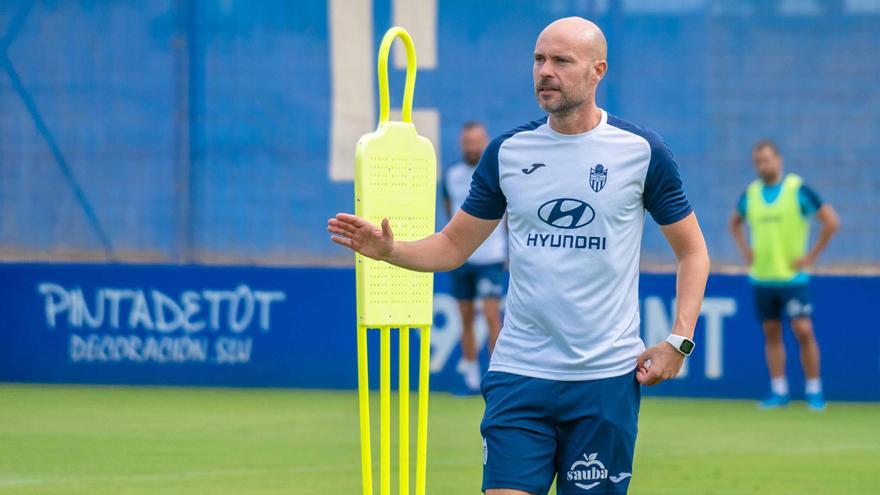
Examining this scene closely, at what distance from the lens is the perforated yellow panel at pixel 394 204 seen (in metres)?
6.10

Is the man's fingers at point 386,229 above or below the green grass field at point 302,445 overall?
above

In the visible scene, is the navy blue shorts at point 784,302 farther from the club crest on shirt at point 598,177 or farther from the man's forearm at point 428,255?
the club crest on shirt at point 598,177

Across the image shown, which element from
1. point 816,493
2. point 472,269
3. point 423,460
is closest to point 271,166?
point 472,269

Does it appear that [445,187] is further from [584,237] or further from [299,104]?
[584,237]

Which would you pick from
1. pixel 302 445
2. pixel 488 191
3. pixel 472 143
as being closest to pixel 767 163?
pixel 472 143

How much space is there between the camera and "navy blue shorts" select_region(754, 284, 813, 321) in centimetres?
1350

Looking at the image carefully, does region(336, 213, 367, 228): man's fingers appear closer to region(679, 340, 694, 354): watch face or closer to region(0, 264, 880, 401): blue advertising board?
region(679, 340, 694, 354): watch face

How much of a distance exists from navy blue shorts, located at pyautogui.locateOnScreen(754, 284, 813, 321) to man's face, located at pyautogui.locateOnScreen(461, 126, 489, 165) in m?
2.47

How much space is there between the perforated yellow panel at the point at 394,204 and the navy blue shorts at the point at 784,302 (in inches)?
299

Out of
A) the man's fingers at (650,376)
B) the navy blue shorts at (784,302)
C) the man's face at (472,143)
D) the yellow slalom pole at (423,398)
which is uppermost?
the man's face at (472,143)

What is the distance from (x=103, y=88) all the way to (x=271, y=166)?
1.65 metres

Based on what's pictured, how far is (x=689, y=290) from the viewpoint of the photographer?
5277mm

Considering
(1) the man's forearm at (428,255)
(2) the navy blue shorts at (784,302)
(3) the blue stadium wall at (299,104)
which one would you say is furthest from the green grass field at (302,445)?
(1) the man's forearm at (428,255)

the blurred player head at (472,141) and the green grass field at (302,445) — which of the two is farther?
the blurred player head at (472,141)
